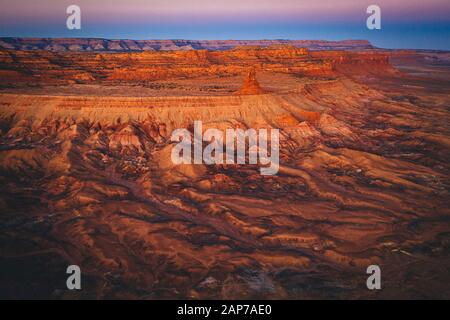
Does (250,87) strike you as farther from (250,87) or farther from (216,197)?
(216,197)

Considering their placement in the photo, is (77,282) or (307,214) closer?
(77,282)

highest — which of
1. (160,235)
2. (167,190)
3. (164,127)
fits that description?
(164,127)

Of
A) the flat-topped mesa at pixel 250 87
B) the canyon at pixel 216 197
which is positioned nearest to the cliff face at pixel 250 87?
the flat-topped mesa at pixel 250 87

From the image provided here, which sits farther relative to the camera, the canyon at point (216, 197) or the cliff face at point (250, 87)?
the cliff face at point (250, 87)

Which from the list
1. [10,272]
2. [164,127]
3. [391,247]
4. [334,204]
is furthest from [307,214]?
[164,127]

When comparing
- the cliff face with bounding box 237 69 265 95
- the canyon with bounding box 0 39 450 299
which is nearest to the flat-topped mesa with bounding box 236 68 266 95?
the cliff face with bounding box 237 69 265 95

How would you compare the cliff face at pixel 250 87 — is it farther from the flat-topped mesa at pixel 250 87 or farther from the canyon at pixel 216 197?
the canyon at pixel 216 197

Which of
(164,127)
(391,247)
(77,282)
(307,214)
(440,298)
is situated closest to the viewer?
(440,298)

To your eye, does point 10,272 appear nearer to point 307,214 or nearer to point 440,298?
point 307,214

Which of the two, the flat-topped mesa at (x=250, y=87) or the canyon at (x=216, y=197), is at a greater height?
the flat-topped mesa at (x=250, y=87)
